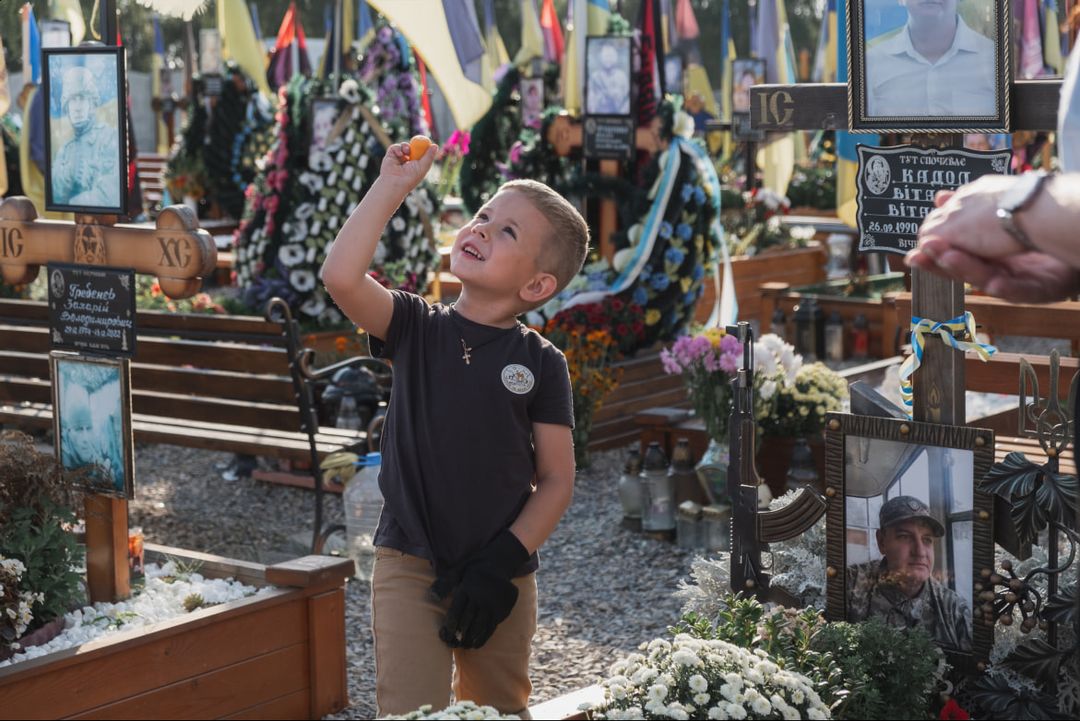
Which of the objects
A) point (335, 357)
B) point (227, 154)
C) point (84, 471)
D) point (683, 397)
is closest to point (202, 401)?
point (335, 357)

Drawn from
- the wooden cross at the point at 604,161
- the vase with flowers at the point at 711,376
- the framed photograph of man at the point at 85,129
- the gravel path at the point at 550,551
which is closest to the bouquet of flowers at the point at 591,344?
the gravel path at the point at 550,551

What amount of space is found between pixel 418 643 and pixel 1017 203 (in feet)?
4.95

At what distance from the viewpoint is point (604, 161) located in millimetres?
9125

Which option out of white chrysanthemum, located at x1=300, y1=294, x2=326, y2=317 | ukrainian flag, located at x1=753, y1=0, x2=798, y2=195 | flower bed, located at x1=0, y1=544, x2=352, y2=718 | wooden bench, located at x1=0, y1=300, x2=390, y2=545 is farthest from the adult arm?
ukrainian flag, located at x1=753, y1=0, x2=798, y2=195

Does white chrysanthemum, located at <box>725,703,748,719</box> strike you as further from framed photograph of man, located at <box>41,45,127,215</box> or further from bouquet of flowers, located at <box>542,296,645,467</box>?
bouquet of flowers, located at <box>542,296,645,467</box>

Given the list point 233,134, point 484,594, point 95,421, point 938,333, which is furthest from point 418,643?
point 233,134

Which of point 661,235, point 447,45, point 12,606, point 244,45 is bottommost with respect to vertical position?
point 12,606

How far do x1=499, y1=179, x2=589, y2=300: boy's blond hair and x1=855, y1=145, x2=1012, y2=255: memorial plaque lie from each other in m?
0.84

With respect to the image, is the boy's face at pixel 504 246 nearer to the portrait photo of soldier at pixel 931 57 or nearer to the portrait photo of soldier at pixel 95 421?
the portrait photo of soldier at pixel 931 57

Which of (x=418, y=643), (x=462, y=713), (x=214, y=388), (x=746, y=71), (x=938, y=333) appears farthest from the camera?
(x=746, y=71)

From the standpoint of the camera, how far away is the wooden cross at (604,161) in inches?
345

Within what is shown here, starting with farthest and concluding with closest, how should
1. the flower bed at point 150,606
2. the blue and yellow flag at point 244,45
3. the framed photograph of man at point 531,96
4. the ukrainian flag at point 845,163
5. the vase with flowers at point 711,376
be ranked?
the blue and yellow flag at point 244,45 → the framed photograph of man at point 531,96 → the vase with flowers at point 711,376 → the ukrainian flag at point 845,163 → the flower bed at point 150,606

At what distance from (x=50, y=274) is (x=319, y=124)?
5.05 metres

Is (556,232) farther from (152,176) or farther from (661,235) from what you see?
(152,176)
